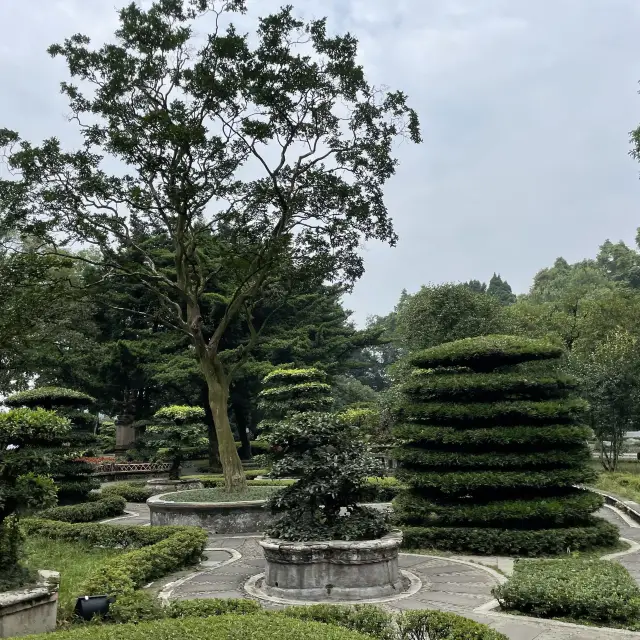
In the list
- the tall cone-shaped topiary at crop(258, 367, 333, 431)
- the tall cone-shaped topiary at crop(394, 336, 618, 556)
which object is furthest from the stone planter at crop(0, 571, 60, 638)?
the tall cone-shaped topiary at crop(258, 367, 333, 431)

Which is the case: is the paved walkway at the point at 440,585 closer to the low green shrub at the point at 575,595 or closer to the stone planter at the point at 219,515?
the low green shrub at the point at 575,595

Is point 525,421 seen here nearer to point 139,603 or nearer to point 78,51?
point 139,603

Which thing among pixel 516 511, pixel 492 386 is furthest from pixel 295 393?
pixel 516 511

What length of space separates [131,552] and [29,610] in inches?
138

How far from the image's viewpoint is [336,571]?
7.95 metres

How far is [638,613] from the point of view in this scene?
647 centimetres

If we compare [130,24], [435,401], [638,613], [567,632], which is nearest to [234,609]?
[567,632]

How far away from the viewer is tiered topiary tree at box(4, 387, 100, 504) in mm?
17177

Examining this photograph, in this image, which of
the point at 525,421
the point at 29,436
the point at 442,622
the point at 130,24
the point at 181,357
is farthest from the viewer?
the point at 181,357

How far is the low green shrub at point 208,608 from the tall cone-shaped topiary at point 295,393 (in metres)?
16.8

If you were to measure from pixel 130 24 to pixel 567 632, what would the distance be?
1434 cm

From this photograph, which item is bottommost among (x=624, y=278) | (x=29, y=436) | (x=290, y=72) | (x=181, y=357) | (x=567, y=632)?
(x=567, y=632)

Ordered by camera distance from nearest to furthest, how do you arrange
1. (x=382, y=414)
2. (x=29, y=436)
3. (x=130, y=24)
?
(x=29, y=436)
(x=130, y=24)
(x=382, y=414)

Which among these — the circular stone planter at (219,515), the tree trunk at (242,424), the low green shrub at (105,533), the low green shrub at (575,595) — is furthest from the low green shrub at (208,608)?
the tree trunk at (242,424)
